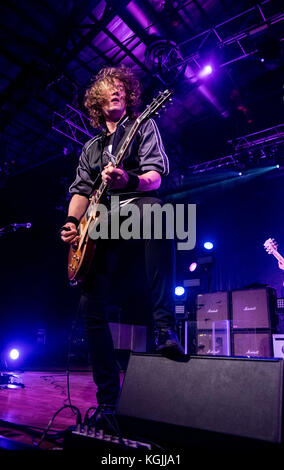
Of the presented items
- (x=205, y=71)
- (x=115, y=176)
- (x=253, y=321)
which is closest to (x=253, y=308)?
(x=253, y=321)

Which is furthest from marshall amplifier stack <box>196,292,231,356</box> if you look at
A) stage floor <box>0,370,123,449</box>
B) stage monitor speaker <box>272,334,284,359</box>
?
stage floor <box>0,370,123,449</box>

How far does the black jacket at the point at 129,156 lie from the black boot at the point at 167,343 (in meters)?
0.80

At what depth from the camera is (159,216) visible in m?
1.88

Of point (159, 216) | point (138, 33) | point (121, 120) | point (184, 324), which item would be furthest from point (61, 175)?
point (159, 216)

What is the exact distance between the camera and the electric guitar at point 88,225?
74.7 inches

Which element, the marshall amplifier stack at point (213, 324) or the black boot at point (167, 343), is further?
the marshall amplifier stack at point (213, 324)

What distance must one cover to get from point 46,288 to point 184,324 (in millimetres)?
3959

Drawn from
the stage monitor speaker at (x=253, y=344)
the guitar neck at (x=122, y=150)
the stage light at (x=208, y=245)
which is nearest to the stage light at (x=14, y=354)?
the stage monitor speaker at (x=253, y=344)

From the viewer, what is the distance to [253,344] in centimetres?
735

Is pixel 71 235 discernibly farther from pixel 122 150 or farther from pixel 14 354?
pixel 14 354

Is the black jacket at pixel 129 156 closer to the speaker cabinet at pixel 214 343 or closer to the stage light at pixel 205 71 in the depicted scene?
the stage light at pixel 205 71

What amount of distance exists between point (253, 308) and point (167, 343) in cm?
677

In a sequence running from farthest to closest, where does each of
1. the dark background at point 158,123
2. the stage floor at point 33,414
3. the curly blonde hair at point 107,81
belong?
the dark background at point 158,123
the curly blonde hair at point 107,81
the stage floor at point 33,414
